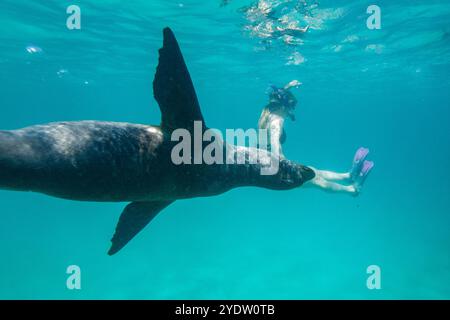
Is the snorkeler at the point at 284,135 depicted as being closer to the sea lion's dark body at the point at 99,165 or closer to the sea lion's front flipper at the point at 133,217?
the sea lion's front flipper at the point at 133,217

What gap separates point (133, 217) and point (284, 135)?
7305 millimetres

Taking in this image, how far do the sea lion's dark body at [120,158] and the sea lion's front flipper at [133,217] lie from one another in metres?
0.62

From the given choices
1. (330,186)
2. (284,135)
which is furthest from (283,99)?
(330,186)

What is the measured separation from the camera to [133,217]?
5.48 meters

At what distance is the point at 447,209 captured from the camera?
4484 centimetres

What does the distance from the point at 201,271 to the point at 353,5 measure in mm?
15746

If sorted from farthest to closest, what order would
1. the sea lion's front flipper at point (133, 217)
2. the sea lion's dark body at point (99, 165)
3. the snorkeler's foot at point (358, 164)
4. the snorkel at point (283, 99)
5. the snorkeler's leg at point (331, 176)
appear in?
the snorkeler's foot at point (358, 164)
the snorkeler's leg at point (331, 176)
the snorkel at point (283, 99)
the sea lion's front flipper at point (133, 217)
the sea lion's dark body at point (99, 165)

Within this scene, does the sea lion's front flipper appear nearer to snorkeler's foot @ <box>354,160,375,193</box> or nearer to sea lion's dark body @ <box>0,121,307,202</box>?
sea lion's dark body @ <box>0,121,307,202</box>

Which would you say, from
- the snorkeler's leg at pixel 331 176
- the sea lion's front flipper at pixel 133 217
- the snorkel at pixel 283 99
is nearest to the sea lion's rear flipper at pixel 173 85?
the sea lion's front flipper at pixel 133 217

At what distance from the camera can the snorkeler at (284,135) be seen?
1196 centimetres

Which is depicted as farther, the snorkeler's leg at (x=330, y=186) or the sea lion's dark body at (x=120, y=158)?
the snorkeler's leg at (x=330, y=186)

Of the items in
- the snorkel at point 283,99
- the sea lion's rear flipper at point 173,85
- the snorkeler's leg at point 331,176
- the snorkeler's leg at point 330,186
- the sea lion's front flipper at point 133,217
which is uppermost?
the snorkel at point 283,99

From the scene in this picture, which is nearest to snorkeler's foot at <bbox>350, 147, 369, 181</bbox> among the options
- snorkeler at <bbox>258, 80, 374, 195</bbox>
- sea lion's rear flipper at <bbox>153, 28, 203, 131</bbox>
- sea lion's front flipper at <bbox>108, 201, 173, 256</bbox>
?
snorkeler at <bbox>258, 80, 374, 195</bbox>

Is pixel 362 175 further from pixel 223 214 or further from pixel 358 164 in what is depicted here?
pixel 223 214
